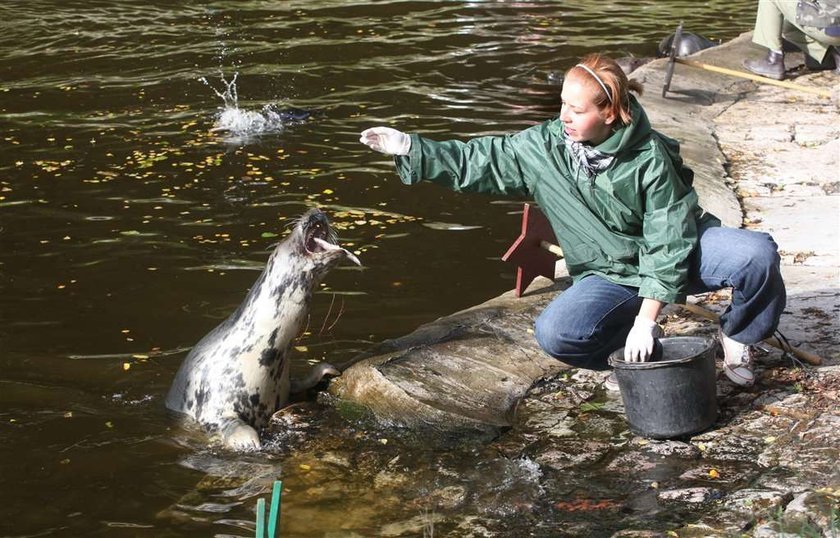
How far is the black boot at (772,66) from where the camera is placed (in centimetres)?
1138

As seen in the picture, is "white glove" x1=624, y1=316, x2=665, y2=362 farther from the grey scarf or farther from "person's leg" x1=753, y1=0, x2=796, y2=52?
"person's leg" x1=753, y1=0, x2=796, y2=52

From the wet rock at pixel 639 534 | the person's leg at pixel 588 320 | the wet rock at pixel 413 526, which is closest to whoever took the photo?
the wet rock at pixel 639 534

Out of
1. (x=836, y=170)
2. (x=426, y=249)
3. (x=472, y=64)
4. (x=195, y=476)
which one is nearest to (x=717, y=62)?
(x=472, y=64)

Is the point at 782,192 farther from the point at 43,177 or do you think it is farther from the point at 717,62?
the point at 43,177

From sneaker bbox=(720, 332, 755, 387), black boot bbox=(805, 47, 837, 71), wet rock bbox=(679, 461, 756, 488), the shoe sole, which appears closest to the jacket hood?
sneaker bbox=(720, 332, 755, 387)

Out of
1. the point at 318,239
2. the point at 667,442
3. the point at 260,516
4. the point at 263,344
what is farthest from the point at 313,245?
the point at 260,516

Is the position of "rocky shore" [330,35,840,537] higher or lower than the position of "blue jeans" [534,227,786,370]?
lower

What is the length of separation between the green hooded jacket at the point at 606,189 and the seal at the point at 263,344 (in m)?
0.74

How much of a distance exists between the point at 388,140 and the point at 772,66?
743 centimetres

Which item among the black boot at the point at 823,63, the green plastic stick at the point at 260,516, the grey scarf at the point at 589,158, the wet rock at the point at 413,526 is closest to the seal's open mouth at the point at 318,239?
the grey scarf at the point at 589,158

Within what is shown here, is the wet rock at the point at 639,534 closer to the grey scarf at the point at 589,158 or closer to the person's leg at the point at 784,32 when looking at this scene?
the grey scarf at the point at 589,158

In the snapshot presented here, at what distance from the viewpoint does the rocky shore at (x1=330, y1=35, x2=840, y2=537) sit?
14.5 ft

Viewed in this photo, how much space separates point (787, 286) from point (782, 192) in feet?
6.66

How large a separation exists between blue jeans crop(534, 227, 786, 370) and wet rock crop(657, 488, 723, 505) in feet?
2.68
